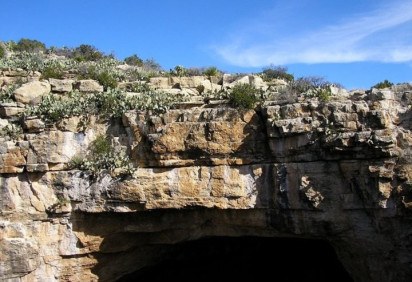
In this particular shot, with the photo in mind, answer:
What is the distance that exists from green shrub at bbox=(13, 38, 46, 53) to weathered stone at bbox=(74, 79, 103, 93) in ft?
24.5

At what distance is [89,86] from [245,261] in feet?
23.9

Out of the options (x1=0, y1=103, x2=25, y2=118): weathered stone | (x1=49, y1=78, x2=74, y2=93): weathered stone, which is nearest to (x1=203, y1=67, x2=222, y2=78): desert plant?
(x1=49, y1=78, x2=74, y2=93): weathered stone

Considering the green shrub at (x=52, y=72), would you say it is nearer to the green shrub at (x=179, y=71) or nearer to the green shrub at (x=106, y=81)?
the green shrub at (x=106, y=81)

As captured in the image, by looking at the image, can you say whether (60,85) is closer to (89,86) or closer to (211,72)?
(89,86)

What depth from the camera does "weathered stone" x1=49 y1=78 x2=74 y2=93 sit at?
35.8 ft

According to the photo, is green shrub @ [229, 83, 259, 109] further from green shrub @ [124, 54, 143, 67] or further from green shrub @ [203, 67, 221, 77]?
green shrub @ [124, 54, 143, 67]

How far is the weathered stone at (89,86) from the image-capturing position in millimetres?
10773

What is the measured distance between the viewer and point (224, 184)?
350 inches

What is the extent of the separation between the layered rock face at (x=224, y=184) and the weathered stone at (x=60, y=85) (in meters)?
1.69

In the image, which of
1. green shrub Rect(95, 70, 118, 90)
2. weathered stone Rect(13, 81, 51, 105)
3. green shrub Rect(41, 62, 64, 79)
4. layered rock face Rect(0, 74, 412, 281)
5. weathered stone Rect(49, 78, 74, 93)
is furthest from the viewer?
green shrub Rect(41, 62, 64, 79)

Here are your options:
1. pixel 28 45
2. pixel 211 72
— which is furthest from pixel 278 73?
pixel 28 45

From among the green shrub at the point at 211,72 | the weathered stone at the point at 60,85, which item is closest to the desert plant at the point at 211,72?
the green shrub at the point at 211,72

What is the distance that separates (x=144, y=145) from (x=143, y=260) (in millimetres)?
3451

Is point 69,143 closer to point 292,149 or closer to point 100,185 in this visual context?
point 100,185
